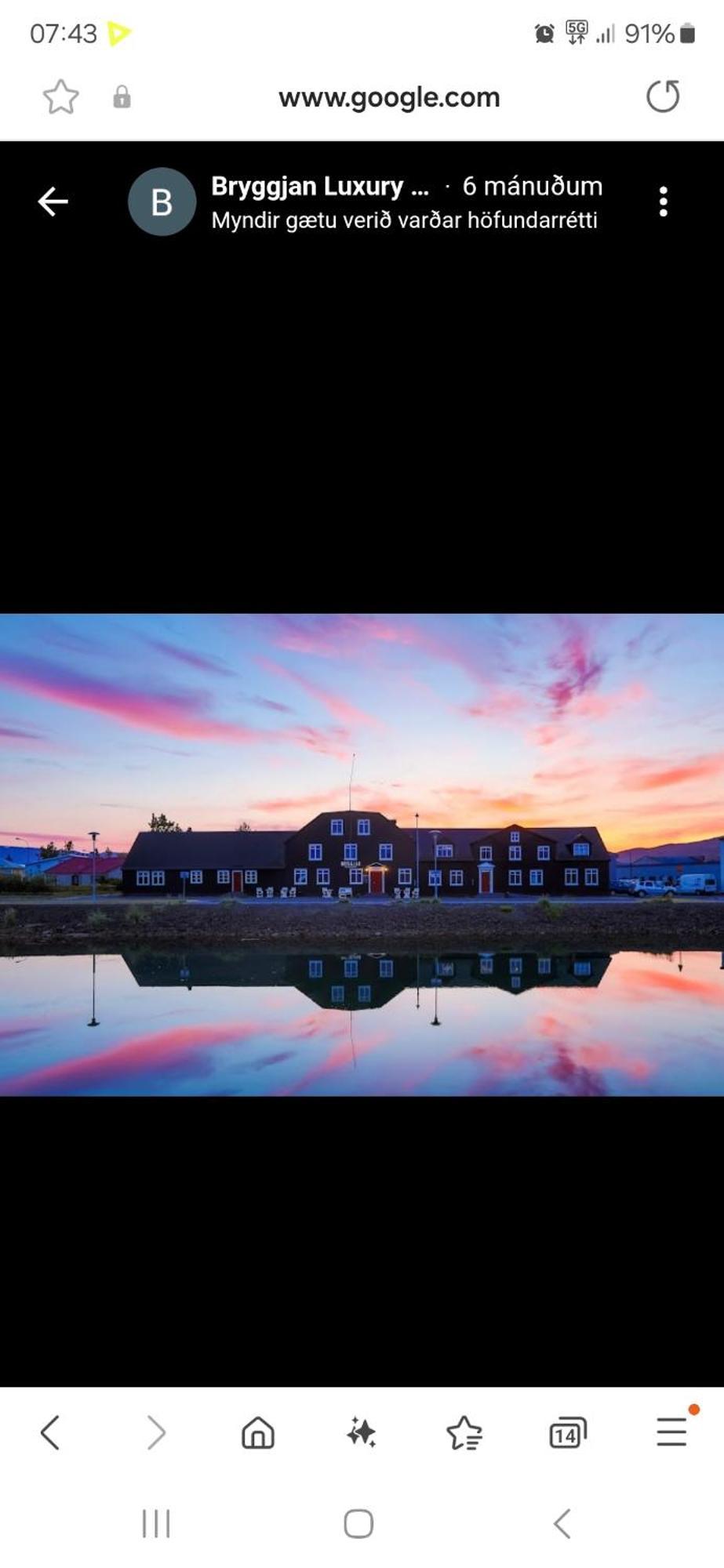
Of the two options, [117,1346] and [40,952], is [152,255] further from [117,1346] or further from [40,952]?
[40,952]

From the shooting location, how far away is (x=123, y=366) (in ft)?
9.62

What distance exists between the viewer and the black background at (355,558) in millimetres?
2744

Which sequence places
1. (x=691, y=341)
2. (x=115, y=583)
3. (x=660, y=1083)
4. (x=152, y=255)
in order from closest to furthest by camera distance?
(x=152, y=255) < (x=691, y=341) < (x=115, y=583) < (x=660, y=1083)

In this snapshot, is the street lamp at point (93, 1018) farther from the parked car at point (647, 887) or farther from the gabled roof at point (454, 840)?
the parked car at point (647, 887)

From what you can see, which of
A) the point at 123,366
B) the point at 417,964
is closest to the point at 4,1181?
the point at 123,366

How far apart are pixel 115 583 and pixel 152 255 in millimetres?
1418
